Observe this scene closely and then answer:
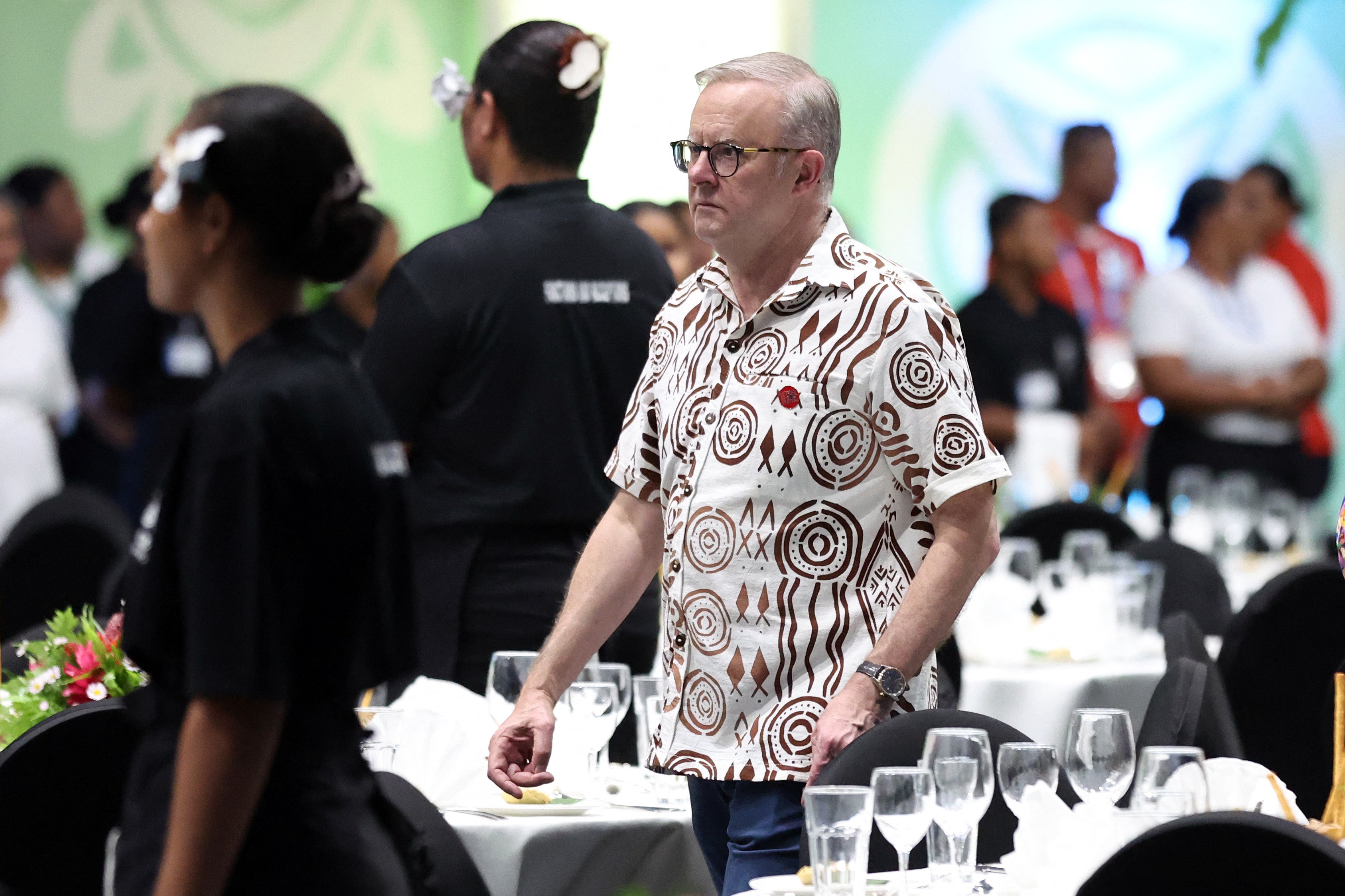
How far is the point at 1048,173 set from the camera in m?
11.4

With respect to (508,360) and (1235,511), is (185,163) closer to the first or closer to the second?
(508,360)

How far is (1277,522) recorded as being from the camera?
627cm

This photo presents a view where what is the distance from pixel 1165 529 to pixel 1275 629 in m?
2.94

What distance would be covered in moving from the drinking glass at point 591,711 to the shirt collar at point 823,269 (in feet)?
2.00

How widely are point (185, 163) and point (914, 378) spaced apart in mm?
1055

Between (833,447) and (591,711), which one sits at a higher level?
(833,447)

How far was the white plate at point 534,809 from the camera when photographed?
275 centimetres

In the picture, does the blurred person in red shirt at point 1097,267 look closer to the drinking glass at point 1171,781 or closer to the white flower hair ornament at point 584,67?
the white flower hair ornament at point 584,67

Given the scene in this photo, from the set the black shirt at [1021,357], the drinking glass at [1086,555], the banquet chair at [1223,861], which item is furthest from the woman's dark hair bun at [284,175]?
the black shirt at [1021,357]

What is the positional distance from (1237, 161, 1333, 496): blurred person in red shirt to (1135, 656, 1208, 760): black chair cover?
15.4 feet

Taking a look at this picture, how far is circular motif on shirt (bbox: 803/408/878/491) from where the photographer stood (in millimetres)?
2504

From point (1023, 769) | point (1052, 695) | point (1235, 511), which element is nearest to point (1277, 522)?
point (1235, 511)

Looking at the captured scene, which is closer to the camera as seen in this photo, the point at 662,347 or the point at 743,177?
the point at 743,177

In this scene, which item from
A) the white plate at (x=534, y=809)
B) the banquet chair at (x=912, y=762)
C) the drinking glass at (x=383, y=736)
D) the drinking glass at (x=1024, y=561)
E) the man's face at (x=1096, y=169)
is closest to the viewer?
the banquet chair at (x=912, y=762)
